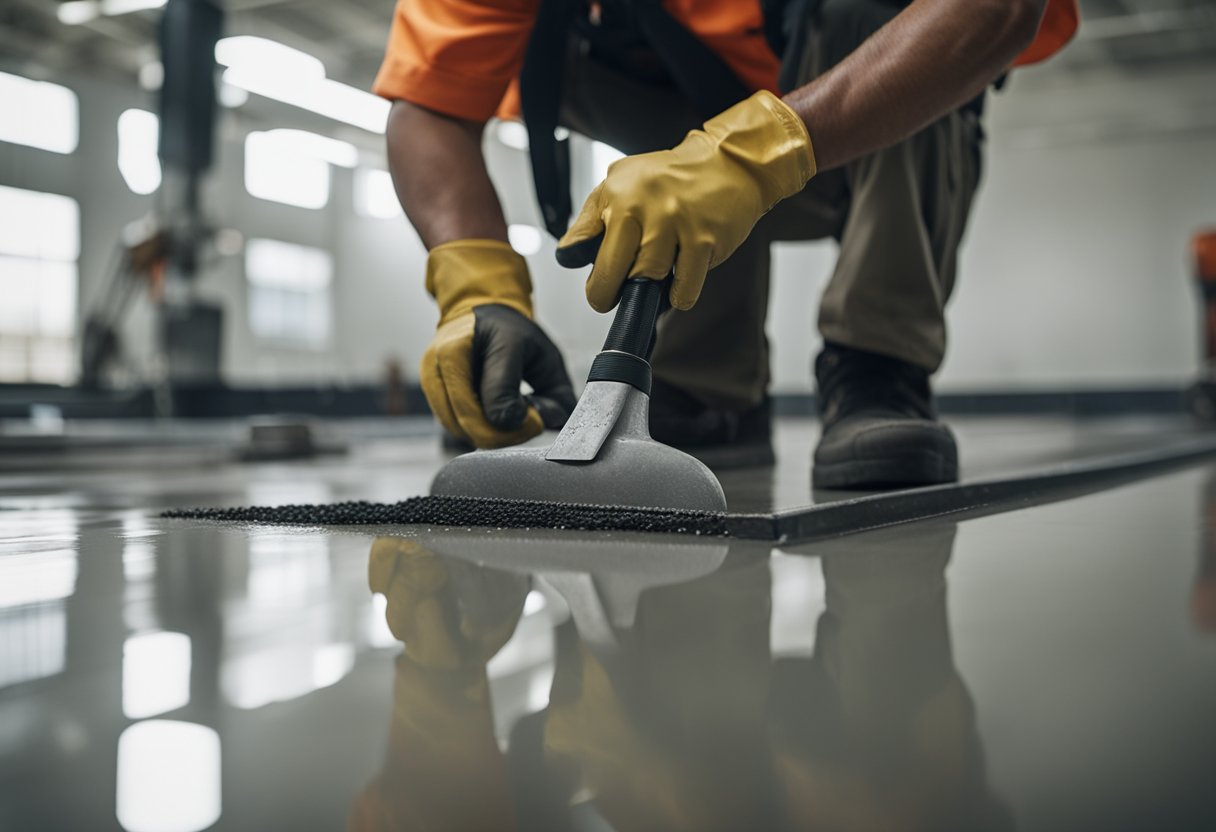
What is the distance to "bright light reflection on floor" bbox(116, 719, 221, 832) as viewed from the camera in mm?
233

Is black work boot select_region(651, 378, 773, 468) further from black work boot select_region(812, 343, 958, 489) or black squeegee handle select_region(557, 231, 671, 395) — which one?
black squeegee handle select_region(557, 231, 671, 395)

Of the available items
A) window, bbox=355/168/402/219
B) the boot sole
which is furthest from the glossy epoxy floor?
window, bbox=355/168/402/219

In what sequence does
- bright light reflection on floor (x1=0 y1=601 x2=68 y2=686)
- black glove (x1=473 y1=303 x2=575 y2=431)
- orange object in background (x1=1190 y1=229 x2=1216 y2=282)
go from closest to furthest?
bright light reflection on floor (x1=0 y1=601 x2=68 y2=686), black glove (x1=473 y1=303 x2=575 y2=431), orange object in background (x1=1190 y1=229 x2=1216 y2=282)

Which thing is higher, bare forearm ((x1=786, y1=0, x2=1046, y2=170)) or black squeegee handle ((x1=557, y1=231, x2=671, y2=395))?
bare forearm ((x1=786, y1=0, x2=1046, y2=170))

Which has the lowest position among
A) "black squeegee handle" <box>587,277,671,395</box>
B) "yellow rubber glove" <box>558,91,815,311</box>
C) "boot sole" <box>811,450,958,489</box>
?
"boot sole" <box>811,450,958,489</box>

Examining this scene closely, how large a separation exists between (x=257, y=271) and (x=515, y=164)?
3.03 metres

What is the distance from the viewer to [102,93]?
30.7ft

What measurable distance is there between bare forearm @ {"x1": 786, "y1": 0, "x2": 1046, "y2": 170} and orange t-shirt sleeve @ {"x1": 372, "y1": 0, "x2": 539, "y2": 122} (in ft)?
1.77

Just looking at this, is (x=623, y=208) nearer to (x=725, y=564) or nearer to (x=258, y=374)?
(x=725, y=564)

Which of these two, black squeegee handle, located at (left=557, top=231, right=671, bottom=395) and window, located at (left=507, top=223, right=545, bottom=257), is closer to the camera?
black squeegee handle, located at (left=557, top=231, right=671, bottom=395)

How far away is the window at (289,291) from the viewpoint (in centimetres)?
1075

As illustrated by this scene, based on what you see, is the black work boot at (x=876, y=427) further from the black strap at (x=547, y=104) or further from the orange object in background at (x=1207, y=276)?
the orange object in background at (x=1207, y=276)

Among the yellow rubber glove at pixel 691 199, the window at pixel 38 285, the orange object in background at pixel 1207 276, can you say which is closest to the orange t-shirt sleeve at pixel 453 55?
the yellow rubber glove at pixel 691 199

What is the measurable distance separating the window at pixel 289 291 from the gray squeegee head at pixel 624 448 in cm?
1062
